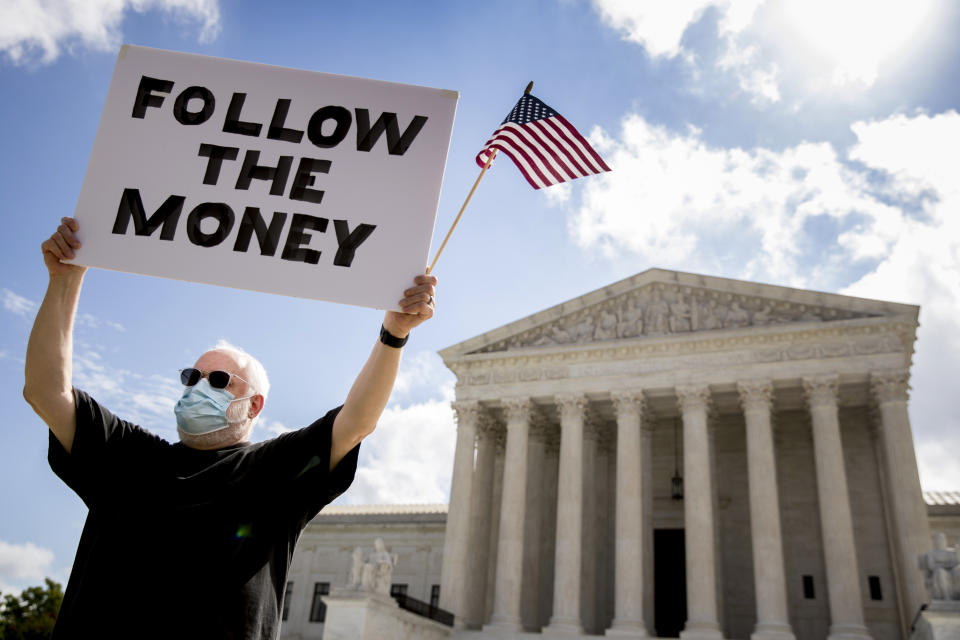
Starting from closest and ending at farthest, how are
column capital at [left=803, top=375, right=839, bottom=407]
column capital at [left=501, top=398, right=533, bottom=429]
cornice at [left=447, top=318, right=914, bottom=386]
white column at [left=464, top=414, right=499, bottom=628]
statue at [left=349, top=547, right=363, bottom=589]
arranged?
statue at [left=349, top=547, right=363, bottom=589], column capital at [left=803, top=375, right=839, bottom=407], cornice at [left=447, top=318, right=914, bottom=386], white column at [left=464, top=414, right=499, bottom=628], column capital at [left=501, top=398, right=533, bottom=429]

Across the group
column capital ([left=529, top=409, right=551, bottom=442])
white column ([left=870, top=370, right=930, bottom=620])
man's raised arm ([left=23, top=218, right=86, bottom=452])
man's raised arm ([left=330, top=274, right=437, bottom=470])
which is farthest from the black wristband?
column capital ([left=529, top=409, right=551, bottom=442])

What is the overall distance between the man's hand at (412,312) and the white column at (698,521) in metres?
27.7

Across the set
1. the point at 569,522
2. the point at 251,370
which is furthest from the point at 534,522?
the point at 251,370

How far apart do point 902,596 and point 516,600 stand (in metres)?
14.5

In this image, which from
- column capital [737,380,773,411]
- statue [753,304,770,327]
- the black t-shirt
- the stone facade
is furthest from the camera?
the stone facade

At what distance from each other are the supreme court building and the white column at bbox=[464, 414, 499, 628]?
0.10m

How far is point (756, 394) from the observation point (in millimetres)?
30984

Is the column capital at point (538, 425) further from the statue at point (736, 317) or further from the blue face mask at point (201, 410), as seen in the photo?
the blue face mask at point (201, 410)

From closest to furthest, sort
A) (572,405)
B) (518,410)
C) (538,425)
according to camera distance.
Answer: (572,405) → (518,410) → (538,425)

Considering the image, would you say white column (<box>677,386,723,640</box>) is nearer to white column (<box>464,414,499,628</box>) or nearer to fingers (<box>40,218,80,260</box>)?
white column (<box>464,414,499,628</box>)

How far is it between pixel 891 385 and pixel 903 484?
3654 millimetres

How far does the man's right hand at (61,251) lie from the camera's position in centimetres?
371

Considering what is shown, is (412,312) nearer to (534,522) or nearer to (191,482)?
(191,482)

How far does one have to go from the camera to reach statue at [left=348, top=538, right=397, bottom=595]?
91.1 ft
